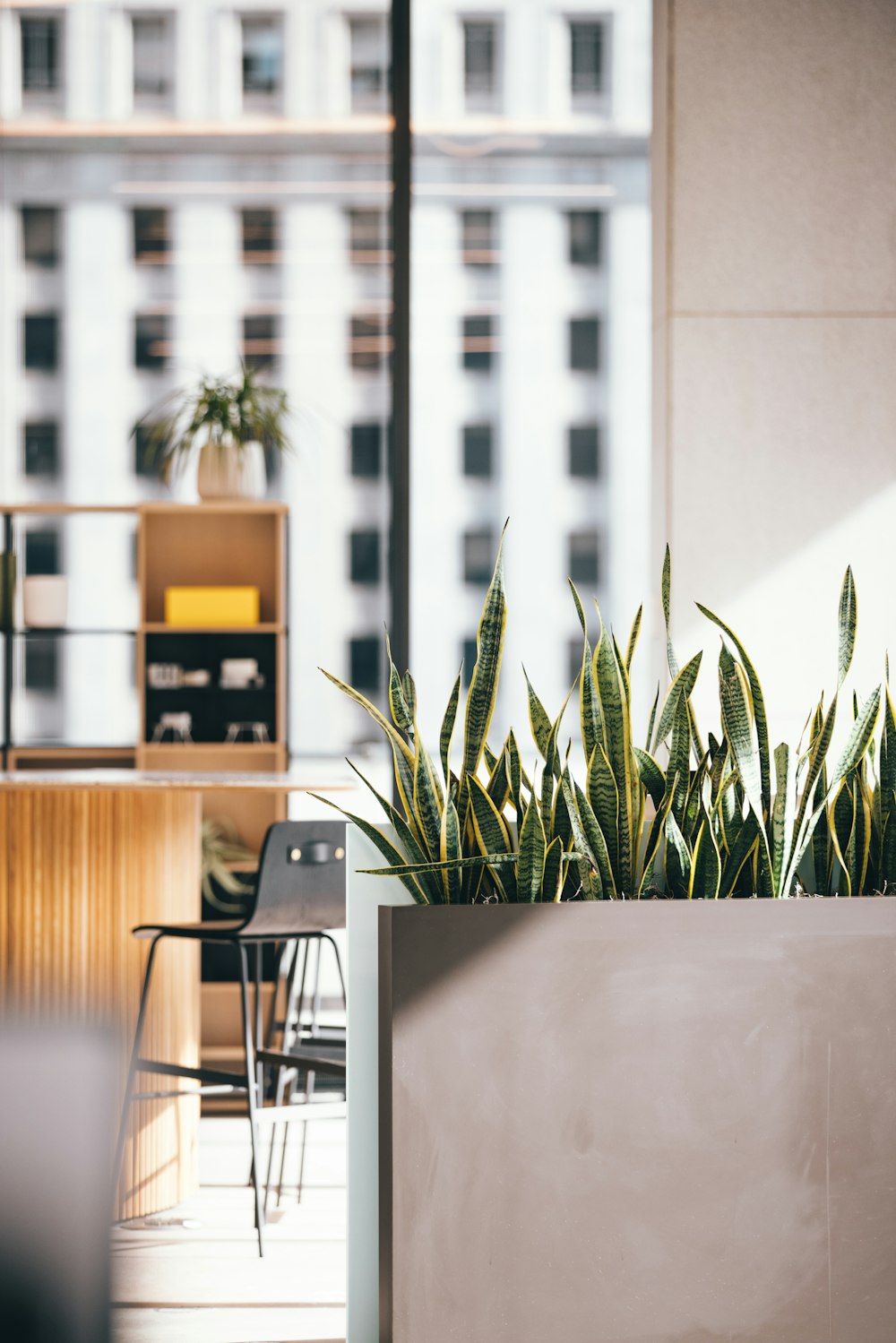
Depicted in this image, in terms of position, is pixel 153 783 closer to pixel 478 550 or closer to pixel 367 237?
pixel 478 550

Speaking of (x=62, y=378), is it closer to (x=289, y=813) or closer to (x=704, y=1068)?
(x=289, y=813)

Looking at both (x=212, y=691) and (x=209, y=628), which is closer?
(x=209, y=628)

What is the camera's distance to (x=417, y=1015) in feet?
4.20

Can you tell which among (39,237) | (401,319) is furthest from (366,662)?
(401,319)

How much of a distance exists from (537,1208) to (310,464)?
16.0 feet

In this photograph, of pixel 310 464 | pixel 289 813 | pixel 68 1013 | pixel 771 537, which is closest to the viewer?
pixel 771 537

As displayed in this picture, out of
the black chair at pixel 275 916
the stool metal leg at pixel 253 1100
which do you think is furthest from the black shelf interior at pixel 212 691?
the stool metal leg at pixel 253 1100

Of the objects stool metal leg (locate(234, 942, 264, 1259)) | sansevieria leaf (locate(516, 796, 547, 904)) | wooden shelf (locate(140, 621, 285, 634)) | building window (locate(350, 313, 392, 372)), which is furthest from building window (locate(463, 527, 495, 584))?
sansevieria leaf (locate(516, 796, 547, 904))

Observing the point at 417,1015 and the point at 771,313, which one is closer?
the point at 417,1015

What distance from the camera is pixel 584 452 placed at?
6137 millimetres

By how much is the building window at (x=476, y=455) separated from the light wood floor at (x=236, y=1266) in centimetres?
348

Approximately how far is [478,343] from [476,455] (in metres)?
0.55

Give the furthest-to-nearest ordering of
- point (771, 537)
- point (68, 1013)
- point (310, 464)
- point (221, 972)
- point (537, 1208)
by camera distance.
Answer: point (310, 464) < point (221, 972) < point (68, 1013) < point (771, 537) < point (537, 1208)

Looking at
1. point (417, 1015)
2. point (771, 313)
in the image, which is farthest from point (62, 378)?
point (417, 1015)
